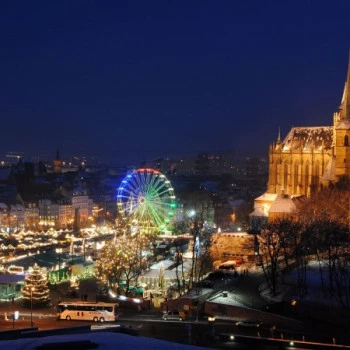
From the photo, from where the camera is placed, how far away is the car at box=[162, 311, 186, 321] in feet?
133

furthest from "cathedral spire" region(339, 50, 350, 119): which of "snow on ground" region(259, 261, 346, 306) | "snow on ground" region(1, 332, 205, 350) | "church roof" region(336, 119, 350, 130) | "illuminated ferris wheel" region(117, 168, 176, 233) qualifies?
"snow on ground" region(1, 332, 205, 350)

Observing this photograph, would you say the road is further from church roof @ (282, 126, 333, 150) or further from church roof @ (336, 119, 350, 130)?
church roof @ (282, 126, 333, 150)

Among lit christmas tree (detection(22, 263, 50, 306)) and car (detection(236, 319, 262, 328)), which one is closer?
car (detection(236, 319, 262, 328))

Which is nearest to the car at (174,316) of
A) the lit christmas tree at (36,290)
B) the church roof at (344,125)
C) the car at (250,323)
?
the car at (250,323)

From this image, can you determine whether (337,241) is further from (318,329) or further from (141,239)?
(141,239)

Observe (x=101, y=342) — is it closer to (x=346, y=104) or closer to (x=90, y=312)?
(x=90, y=312)

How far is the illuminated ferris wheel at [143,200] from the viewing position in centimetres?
6875

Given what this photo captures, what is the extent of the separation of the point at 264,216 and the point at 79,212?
210 ft

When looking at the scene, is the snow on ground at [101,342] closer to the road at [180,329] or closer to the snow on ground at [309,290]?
the road at [180,329]

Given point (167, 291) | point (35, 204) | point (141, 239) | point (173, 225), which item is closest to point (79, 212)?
point (35, 204)

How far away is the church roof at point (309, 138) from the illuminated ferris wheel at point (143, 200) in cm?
2342

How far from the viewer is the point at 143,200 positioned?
225 feet

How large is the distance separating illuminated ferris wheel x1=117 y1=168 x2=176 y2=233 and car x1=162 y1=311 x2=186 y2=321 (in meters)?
26.8

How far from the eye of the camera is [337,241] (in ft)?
153
